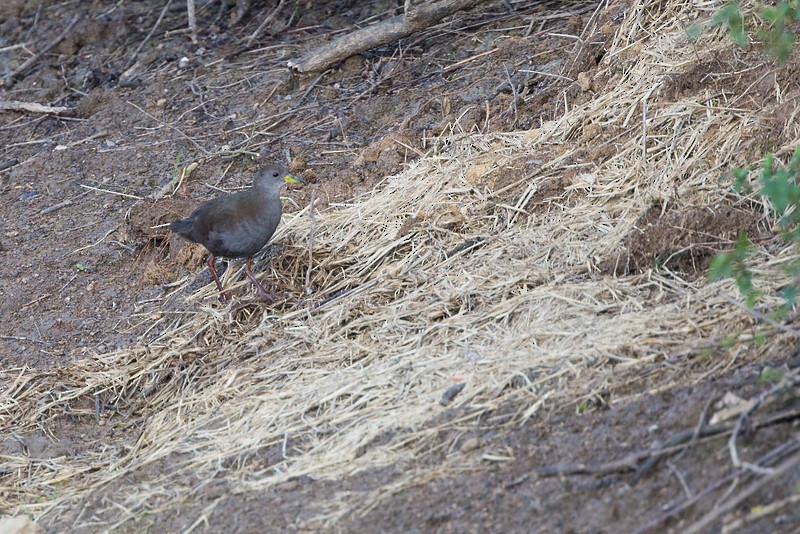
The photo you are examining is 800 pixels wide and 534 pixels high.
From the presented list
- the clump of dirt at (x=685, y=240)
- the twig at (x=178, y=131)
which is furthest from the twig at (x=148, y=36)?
the clump of dirt at (x=685, y=240)

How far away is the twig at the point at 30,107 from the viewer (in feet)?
28.1

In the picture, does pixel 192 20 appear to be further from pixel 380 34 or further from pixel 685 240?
pixel 685 240

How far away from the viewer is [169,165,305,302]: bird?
5.94 meters

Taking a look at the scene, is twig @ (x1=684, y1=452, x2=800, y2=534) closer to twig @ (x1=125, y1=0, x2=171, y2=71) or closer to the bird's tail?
the bird's tail

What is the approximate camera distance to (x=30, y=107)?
868 cm

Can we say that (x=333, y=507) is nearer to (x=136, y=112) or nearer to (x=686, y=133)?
(x=686, y=133)

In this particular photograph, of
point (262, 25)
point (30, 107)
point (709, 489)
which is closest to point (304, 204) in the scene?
point (262, 25)

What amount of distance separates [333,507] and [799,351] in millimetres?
1829

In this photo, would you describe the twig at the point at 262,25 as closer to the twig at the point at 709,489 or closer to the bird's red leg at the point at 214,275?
the bird's red leg at the point at 214,275

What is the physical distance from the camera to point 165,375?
5.58 m

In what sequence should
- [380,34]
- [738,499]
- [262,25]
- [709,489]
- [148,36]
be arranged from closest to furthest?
[738,499] < [709,489] < [380,34] < [262,25] < [148,36]

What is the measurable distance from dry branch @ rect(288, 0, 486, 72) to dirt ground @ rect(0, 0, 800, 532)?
0.18 m

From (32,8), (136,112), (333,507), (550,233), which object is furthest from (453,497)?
(32,8)

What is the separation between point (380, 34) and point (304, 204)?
1746mm
